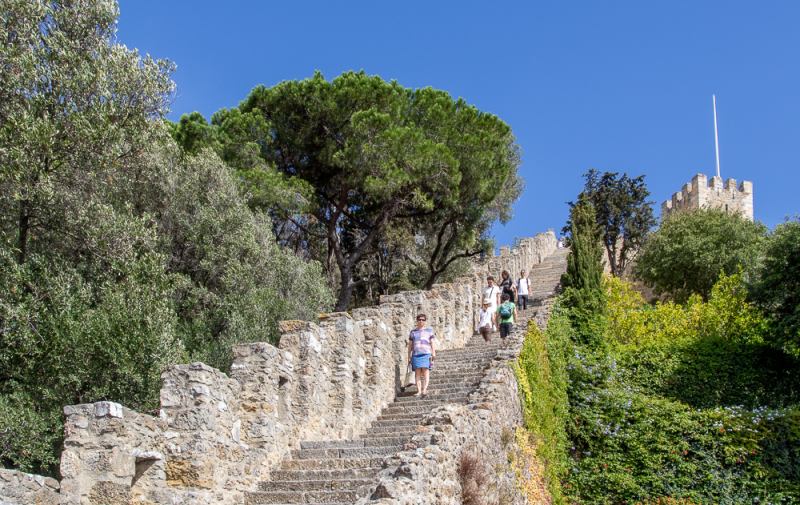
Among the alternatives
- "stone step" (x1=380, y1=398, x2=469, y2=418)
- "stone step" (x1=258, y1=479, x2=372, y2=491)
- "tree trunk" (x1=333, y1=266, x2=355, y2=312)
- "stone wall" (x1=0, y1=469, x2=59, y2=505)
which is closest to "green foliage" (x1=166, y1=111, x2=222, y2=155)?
"tree trunk" (x1=333, y1=266, x2=355, y2=312)

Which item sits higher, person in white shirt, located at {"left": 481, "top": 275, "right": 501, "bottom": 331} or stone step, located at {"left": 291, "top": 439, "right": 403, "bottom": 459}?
person in white shirt, located at {"left": 481, "top": 275, "right": 501, "bottom": 331}

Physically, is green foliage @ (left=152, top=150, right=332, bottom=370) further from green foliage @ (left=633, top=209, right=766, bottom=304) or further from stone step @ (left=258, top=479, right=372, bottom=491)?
green foliage @ (left=633, top=209, right=766, bottom=304)

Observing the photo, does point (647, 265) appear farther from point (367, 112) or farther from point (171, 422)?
point (171, 422)

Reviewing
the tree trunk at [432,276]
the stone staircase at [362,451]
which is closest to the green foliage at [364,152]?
the tree trunk at [432,276]

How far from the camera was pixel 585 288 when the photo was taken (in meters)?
18.1

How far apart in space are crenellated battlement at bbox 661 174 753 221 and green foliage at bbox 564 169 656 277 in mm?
8683

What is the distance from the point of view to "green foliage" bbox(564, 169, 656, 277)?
36.2m

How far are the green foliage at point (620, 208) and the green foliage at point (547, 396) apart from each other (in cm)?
2169

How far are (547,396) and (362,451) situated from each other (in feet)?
17.5

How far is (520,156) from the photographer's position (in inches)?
1249

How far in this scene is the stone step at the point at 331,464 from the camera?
9594mm

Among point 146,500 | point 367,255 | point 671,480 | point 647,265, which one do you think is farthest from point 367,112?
point 647,265

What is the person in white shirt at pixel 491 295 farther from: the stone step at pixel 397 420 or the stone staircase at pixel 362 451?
the stone step at pixel 397 420

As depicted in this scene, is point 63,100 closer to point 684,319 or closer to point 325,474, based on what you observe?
point 325,474
